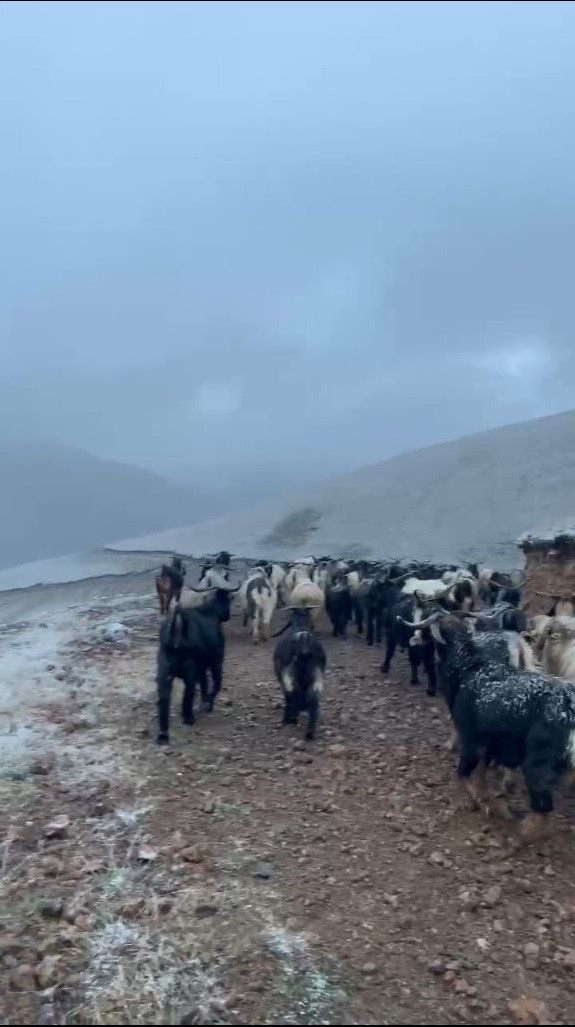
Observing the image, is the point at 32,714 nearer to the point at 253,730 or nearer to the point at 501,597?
the point at 253,730

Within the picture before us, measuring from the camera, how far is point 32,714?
8.80 m

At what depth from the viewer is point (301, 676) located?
8.62 m

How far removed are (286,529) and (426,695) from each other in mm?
15422

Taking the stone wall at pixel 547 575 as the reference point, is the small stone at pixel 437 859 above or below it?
below

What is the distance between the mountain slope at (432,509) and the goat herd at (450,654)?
25.1 ft

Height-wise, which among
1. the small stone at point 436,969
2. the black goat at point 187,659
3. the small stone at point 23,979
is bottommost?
the small stone at point 436,969

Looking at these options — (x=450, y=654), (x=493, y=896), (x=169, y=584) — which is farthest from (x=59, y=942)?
(x=169, y=584)

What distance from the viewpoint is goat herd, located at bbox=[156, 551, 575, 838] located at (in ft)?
20.5

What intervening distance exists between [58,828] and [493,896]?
10.3ft

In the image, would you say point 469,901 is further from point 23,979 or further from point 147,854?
point 23,979

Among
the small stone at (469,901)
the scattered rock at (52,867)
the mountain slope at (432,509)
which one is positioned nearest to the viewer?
the small stone at (469,901)

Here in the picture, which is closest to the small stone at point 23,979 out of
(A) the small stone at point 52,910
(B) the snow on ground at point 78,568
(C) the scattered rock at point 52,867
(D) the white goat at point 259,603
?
(A) the small stone at point 52,910

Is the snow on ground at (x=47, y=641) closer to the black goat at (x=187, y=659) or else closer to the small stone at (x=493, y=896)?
the black goat at (x=187, y=659)

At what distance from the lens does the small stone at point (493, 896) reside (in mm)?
5371
